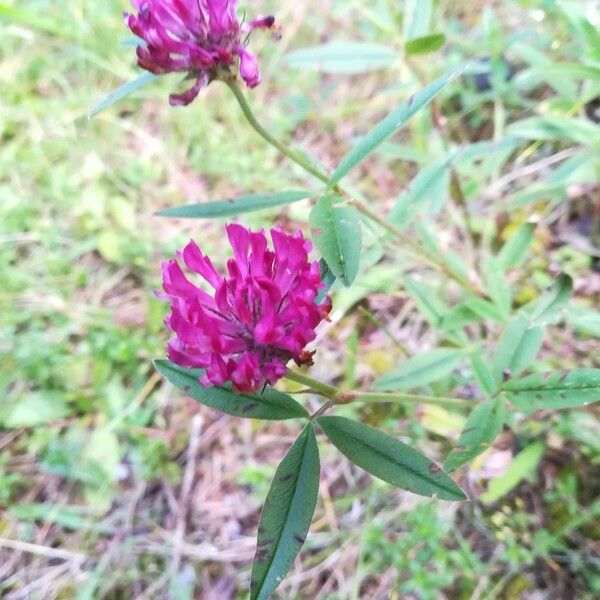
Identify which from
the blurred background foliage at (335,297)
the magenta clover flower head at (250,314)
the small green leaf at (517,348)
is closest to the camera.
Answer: the magenta clover flower head at (250,314)

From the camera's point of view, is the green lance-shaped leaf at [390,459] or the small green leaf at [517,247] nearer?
the green lance-shaped leaf at [390,459]

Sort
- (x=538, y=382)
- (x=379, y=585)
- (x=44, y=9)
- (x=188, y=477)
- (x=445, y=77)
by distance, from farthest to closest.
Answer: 1. (x=44, y=9)
2. (x=188, y=477)
3. (x=379, y=585)
4. (x=538, y=382)
5. (x=445, y=77)

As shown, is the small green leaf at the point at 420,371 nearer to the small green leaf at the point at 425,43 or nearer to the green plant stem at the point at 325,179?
the green plant stem at the point at 325,179

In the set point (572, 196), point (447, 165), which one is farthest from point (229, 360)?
point (572, 196)

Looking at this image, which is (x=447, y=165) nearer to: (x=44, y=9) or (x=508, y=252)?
(x=508, y=252)

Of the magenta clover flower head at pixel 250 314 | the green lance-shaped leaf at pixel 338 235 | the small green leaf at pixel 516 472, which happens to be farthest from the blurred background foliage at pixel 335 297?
the magenta clover flower head at pixel 250 314

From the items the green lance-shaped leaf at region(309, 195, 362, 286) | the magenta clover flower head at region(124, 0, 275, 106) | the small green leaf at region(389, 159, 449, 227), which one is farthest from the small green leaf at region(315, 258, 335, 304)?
the small green leaf at region(389, 159, 449, 227)

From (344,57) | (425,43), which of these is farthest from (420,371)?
(344,57)
